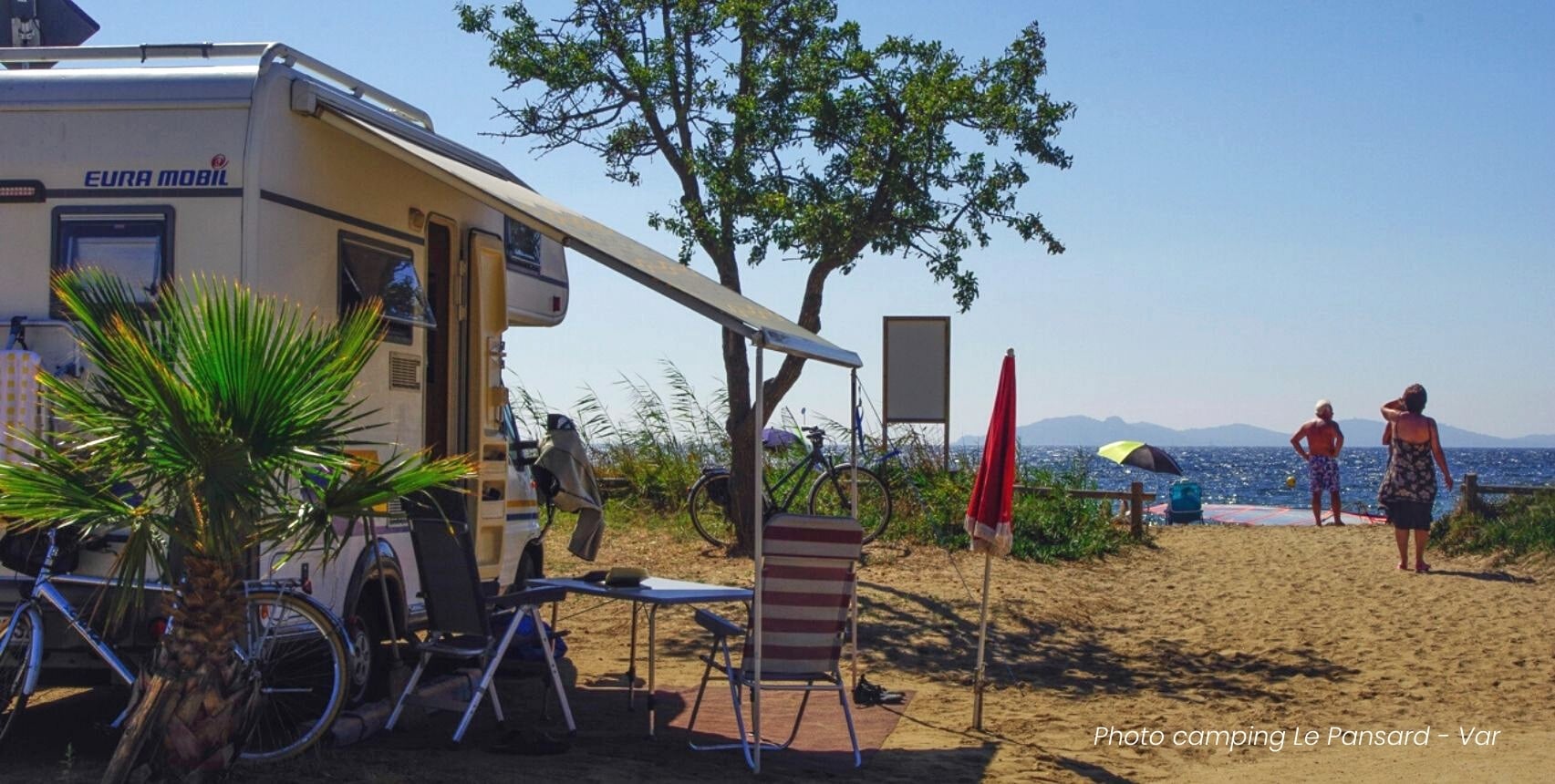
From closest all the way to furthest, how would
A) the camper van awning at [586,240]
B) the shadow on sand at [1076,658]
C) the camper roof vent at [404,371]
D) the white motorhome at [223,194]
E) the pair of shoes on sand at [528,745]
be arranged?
1. the white motorhome at [223,194]
2. the camper van awning at [586,240]
3. the pair of shoes on sand at [528,745]
4. the camper roof vent at [404,371]
5. the shadow on sand at [1076,658]

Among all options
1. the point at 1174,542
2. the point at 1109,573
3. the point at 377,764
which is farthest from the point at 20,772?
the point at 1174,542

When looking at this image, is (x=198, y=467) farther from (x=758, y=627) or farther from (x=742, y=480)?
(x=742, y=480)

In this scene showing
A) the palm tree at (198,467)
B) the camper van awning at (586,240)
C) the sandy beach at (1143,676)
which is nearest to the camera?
the palm tree at (198,467)

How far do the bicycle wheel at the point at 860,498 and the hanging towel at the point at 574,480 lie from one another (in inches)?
148

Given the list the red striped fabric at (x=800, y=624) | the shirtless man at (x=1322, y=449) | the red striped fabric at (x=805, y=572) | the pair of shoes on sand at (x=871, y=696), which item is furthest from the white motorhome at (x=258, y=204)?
the shirtless man at (x=1322, y=449)

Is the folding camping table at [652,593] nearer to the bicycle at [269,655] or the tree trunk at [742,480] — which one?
the bicycle at [269,655]

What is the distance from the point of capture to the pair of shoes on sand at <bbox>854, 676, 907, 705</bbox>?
8234 mm

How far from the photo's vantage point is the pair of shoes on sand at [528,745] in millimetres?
6469

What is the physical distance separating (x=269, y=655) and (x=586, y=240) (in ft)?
6.85

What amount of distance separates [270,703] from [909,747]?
290 centimetres

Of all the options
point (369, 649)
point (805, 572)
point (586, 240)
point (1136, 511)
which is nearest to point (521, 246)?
point (586, 240)

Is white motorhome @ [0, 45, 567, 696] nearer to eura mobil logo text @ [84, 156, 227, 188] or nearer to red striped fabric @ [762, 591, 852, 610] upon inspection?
eura mobil logo text @ [84, 156, 227, 188]

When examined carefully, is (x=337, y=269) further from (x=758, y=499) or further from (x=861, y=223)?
(x=861, y=223)

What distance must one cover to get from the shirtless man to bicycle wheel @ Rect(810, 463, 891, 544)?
20.1 feet
